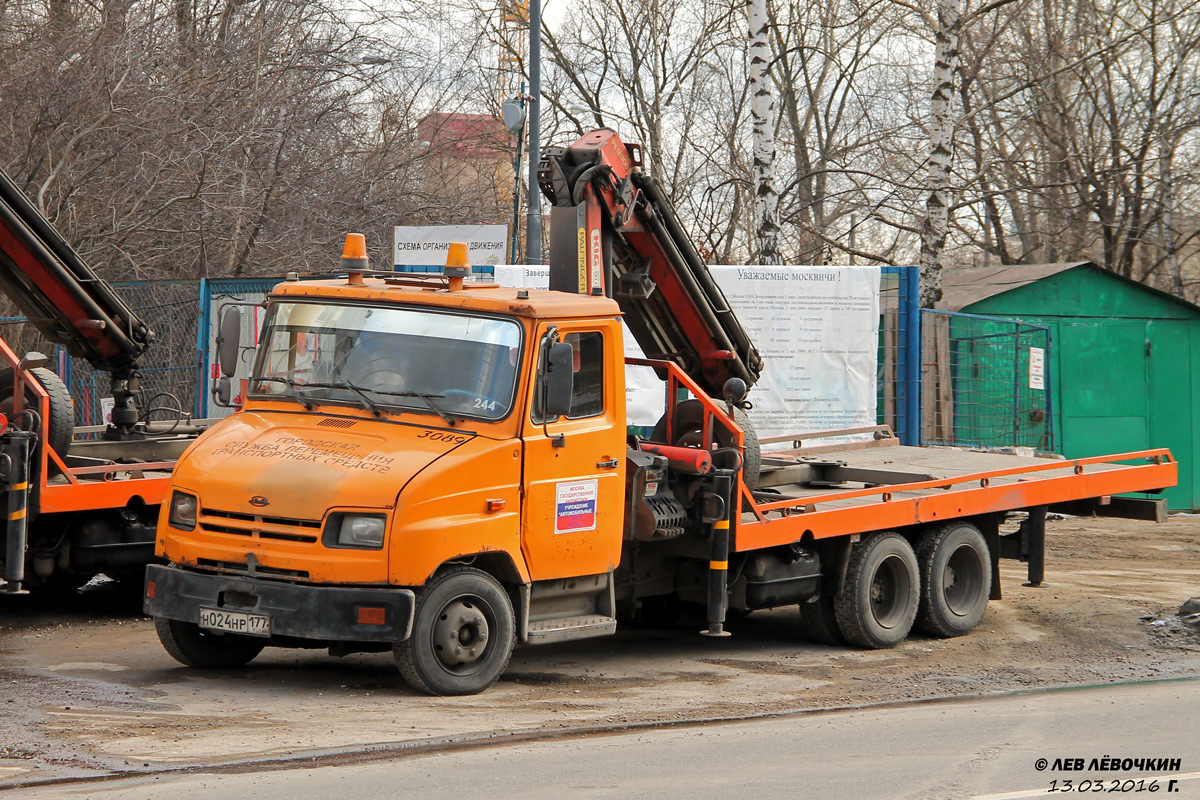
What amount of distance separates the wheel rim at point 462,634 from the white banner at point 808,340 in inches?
257

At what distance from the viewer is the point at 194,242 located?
60.8 feet

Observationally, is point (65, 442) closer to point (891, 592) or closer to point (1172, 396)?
point (891, 592)

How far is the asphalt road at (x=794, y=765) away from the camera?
223 inches

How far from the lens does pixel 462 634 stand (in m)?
7.51

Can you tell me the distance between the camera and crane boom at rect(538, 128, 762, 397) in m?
9.02

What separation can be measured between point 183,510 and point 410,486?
133 cm

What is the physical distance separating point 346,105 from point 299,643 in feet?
50.3

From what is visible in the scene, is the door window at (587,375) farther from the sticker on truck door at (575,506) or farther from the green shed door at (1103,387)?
the green shed door at (1103,387)

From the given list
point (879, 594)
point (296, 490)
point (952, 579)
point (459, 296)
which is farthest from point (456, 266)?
point (952, 579)

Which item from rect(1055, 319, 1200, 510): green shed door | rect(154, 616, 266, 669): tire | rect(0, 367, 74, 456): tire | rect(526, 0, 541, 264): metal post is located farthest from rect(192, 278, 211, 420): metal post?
rect(1055, 319, 1200, 510): green shed door

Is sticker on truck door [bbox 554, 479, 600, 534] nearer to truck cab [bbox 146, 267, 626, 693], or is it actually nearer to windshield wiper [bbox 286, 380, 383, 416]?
truck cab [bbox 146, 267, 626, 693]

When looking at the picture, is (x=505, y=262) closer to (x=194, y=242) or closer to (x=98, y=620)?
(x=194, y=242)

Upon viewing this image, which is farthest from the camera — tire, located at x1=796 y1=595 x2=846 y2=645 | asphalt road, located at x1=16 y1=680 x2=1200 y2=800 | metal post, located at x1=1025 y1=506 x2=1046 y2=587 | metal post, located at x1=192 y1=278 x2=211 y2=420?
metal post, located at x1=192 y1=278 x2=211 y2=420

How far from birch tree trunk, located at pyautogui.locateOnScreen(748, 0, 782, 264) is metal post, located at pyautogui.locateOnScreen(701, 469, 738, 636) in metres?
9.21
